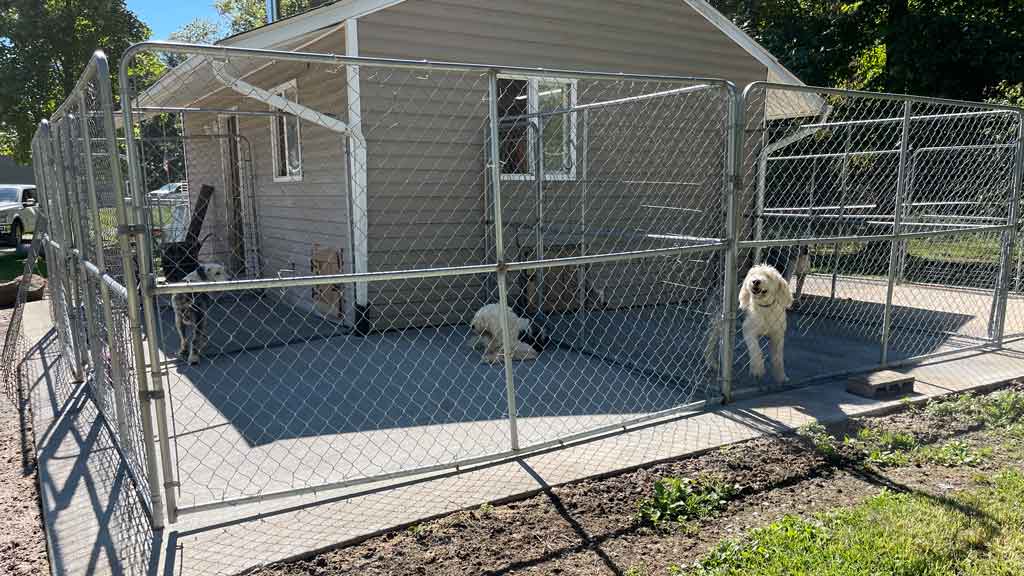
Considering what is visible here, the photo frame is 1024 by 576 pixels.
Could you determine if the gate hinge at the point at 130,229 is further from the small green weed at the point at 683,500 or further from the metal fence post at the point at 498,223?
the small green weed at the point at 683,500

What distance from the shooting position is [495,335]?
19.6ft

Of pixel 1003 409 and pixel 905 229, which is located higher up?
pixel 905 229

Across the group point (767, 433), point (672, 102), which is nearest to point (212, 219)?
point (672, 102)

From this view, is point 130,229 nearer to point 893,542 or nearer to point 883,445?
point 893,542

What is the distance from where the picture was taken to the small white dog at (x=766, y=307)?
16.0 ft

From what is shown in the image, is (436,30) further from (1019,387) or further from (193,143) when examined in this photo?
(193,143)

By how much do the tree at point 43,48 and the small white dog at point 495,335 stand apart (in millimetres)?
17841

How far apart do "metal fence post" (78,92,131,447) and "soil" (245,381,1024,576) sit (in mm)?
1403

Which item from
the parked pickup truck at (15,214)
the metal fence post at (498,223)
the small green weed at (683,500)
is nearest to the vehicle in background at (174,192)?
the parked pickup truck at (15,214)

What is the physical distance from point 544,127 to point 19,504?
19.3 ft

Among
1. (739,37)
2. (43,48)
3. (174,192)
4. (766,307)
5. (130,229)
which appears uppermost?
(43,48)

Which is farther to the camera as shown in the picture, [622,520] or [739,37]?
[739,37]

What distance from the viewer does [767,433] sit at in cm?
407

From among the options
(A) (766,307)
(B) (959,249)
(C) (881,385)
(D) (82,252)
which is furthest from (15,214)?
(B) (959,249)
